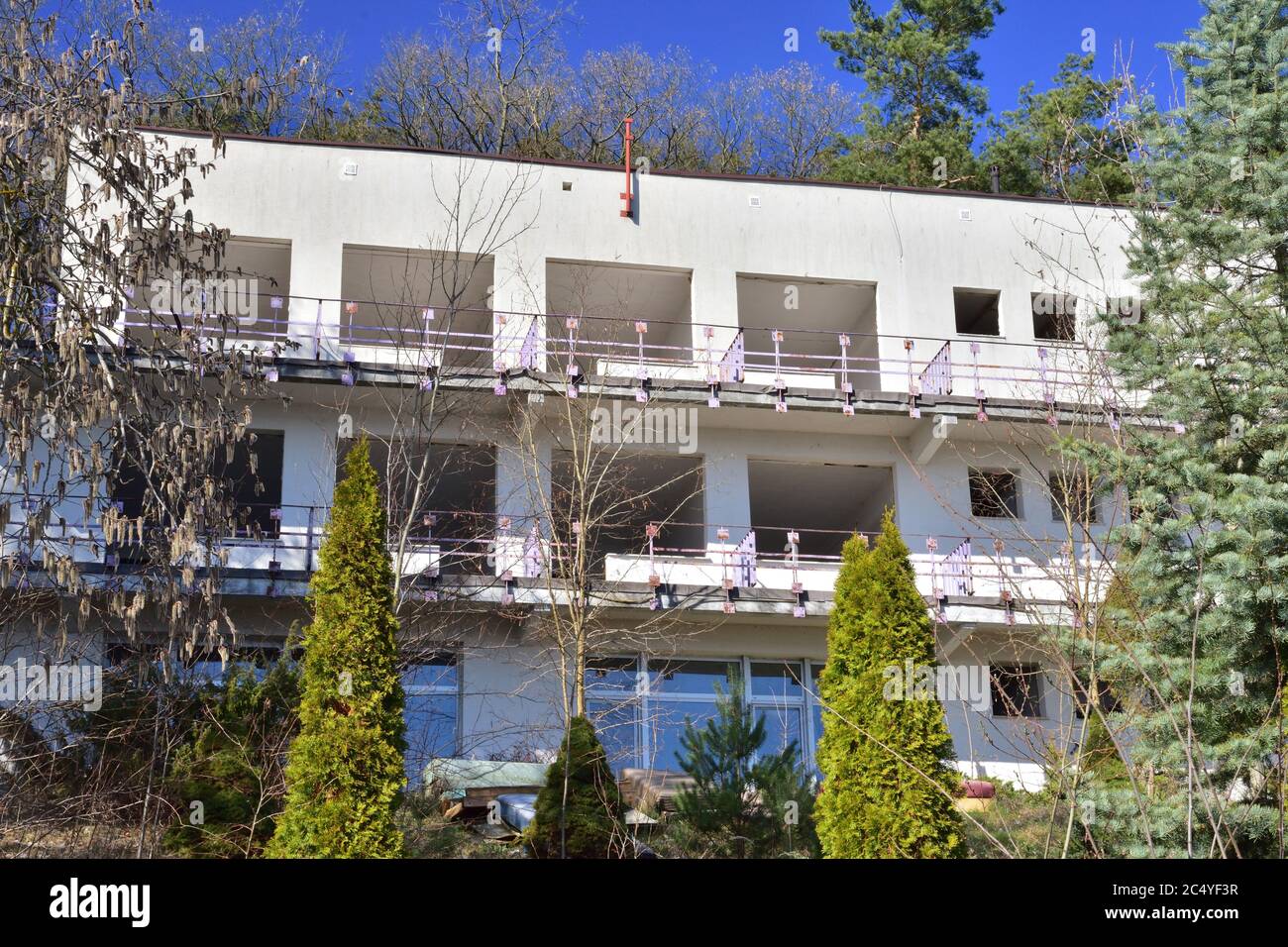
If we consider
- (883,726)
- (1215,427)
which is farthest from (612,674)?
(1215,427)

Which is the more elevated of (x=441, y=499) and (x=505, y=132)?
(x=505, y=132)

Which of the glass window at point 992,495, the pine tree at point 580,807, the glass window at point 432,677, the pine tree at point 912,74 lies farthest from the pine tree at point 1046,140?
the pine tree at point 580,807

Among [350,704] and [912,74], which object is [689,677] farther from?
[912,74]

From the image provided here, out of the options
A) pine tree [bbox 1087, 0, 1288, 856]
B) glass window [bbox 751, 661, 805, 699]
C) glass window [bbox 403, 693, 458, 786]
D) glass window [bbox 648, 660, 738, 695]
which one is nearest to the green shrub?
glass window [bbox 403, 693, 458, 786]

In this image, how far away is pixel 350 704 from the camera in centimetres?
1292

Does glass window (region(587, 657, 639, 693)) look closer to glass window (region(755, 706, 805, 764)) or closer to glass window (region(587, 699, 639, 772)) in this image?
glass window (region(587, 699, 639, 772))

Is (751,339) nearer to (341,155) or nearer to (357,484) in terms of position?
(341,155)

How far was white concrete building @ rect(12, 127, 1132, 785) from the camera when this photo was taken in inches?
837

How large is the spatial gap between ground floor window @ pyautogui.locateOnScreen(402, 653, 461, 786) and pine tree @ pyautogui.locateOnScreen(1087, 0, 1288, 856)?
10.5m

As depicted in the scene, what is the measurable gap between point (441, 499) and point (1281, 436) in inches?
649

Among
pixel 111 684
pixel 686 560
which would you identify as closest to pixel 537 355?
pixel 686 560

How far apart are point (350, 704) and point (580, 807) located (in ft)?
8.88

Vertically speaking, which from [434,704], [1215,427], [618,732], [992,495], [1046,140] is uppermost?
[1046,140]

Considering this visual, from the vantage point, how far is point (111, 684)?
17.1 metres
